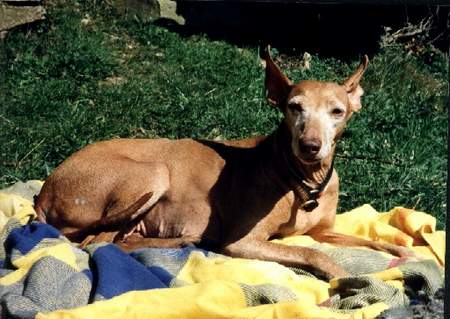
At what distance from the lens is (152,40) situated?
8234 mm

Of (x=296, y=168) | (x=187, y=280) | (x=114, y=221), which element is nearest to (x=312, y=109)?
(x=296, y=168)

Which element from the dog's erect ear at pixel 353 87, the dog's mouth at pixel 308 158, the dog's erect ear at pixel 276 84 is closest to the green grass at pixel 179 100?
the dog's erect ear at pixel 353 87

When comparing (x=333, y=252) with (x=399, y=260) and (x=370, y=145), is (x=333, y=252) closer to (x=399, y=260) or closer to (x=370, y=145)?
(x=399, y=260)

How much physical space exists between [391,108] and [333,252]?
2640 millimetres

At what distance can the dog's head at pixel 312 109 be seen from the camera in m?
4.50

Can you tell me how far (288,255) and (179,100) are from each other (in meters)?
2.68

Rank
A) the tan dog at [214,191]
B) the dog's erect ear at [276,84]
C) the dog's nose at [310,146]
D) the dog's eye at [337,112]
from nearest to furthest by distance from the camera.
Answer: the dog's nose at [310,146] < the dog's eye at [337,112] < the tan dog at [214,191] < the dog's erect ear at [276,84]

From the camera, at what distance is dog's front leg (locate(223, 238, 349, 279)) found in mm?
4516

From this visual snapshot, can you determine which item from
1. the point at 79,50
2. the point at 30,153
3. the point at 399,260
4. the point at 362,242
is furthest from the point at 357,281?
the point at 79,50

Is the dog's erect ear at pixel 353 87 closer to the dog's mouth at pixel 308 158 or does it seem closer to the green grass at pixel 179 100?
the dog's mouth at pixel 308 158

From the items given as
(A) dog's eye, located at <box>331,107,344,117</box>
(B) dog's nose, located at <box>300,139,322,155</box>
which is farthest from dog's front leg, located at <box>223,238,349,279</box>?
(A) dog's eye, located at <box>331,107,344,117</box>

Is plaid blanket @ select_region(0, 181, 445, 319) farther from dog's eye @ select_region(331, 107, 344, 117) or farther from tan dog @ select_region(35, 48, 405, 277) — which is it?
dog's eye @ select_region(331, 107, 344, 117)

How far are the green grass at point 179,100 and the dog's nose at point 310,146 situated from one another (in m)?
1.35

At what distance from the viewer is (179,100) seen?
7.03 metres
